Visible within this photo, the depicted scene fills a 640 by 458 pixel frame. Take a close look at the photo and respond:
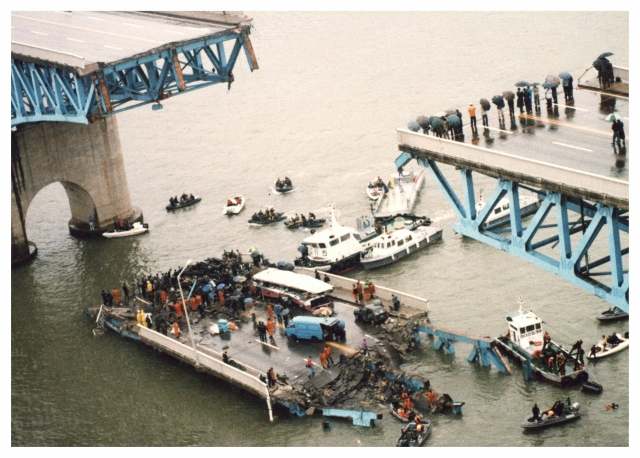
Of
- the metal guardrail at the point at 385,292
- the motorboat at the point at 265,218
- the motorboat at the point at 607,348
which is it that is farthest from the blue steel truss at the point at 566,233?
the motorboat at the point at 265,218

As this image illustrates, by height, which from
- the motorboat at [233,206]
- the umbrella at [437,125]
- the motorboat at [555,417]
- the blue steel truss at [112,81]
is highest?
the blue steel truss at [112,81]

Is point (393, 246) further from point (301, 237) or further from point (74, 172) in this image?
point (74, 172)

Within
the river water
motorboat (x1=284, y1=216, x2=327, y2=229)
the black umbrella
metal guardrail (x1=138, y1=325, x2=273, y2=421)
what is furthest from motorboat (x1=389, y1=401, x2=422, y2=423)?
motorboat (x1=284, y1=216, x2=327, y2=229)

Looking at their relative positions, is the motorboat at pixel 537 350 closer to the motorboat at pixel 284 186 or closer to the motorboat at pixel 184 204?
the motorboat at pixel 284 186

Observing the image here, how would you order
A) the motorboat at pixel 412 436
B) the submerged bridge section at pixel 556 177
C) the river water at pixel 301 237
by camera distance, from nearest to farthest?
the submerged bridge section at pixel 556 177 < the motorboat at pixel 412 436 < the river water at pixel 301 237

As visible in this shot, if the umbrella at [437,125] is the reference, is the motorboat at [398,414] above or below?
below

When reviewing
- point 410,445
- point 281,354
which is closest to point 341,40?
point 281,354

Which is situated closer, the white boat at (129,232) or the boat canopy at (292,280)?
the boat canopy at (292,280)

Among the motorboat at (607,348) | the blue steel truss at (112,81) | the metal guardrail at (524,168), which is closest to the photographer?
the metal guardrail at (524,168)

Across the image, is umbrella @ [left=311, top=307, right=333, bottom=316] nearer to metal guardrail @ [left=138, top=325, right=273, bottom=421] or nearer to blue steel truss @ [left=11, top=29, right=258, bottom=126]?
metal guardrail @ [left=138, top=325, right=273, bottom=421]

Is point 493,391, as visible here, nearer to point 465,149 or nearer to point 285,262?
point 465,149
